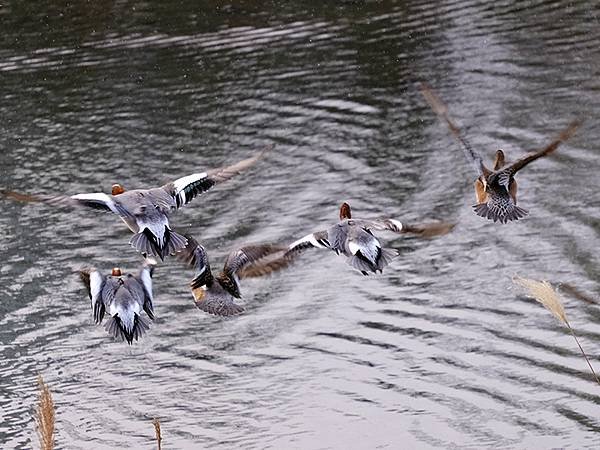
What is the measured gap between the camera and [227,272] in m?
9.56

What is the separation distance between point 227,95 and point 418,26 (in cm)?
425

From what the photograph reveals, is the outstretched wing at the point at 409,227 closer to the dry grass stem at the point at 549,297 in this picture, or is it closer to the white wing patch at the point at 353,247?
the white wing patch at the point at 353,247

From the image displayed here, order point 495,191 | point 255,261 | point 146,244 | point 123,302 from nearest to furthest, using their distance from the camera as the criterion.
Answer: point 146,244 → point 123,302 → point 255,261 → point 495,191

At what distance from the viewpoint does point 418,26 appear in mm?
23125

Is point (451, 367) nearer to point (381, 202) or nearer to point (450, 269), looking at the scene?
point (450, 269)

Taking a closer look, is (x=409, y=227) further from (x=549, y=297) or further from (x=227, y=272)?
(x=549, y=297)

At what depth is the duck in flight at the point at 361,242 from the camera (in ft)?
28.9

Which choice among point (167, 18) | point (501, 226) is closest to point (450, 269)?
point (501, 226)

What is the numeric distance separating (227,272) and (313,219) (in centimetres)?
599

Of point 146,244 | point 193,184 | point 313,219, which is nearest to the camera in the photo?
point 146,244

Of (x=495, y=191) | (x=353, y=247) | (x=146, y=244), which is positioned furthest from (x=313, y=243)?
(x=495, y=191)

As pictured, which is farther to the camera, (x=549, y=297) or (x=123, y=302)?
(x=123, y=302)

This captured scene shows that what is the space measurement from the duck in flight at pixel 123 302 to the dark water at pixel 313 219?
2.78 m

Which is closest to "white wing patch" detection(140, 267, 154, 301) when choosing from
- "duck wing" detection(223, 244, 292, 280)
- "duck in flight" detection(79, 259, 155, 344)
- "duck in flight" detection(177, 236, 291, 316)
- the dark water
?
"duck in flight" detection(79, 259, 155, 344)
